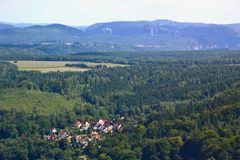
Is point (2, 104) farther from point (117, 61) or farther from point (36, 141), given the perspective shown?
point (117, 61)

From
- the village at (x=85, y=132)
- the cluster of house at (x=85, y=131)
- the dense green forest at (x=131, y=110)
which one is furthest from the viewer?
the cluster of house at (x=85, y=131)

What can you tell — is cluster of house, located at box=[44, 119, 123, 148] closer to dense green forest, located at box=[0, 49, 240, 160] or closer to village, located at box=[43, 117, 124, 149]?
village, located at box=[43, 117, 124, 149]

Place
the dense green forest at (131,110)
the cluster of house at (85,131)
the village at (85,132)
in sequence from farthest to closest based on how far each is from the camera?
the cluster of house at (85,131), the village at (85,132), the dense green forest at (131,110)

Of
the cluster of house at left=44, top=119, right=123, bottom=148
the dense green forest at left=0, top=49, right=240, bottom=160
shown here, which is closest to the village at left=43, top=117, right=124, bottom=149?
the cluster of house at left=44, top=119, right=123, bottom=148

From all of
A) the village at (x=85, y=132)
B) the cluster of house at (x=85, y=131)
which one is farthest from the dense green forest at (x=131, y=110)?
the cluster of house at (x=85, y=131)

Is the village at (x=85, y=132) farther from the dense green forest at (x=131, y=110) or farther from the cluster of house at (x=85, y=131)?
the dense green forest at (x=131, y=110)

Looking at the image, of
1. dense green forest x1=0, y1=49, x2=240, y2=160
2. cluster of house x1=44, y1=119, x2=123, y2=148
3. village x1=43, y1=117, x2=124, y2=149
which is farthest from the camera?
cluster of house x1=44, y1=119, x2=123, y2=148

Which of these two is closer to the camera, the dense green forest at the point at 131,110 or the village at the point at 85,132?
the dense green forest at the point at 131,110
